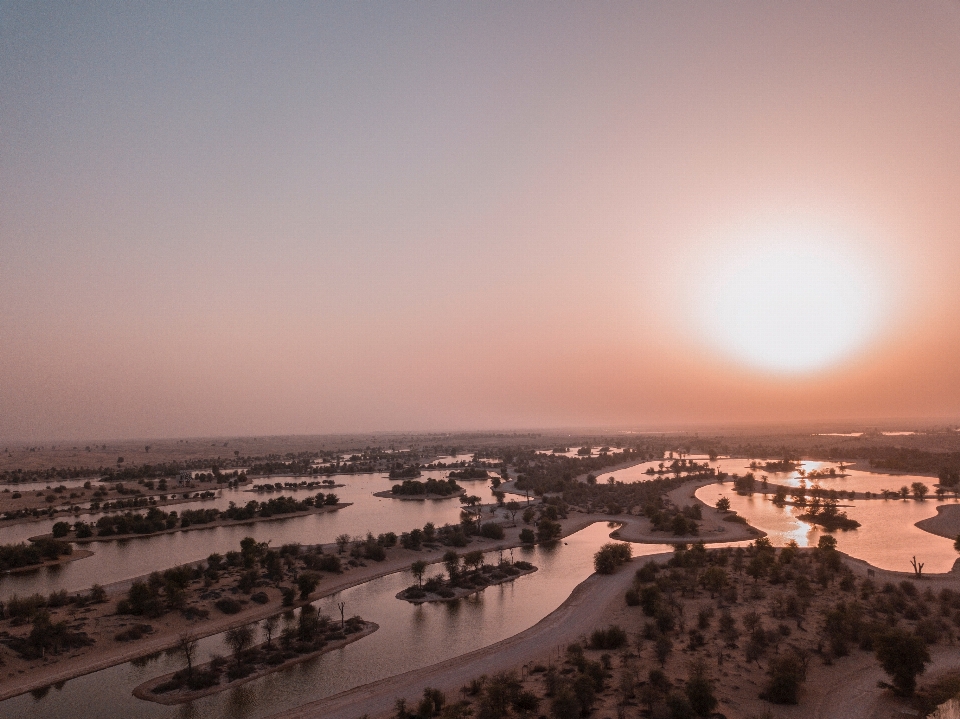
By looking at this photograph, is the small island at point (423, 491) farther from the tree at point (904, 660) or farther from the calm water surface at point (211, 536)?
the tree at point (904, 660)

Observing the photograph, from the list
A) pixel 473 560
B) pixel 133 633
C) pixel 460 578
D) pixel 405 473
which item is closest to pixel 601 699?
pixel 460 578

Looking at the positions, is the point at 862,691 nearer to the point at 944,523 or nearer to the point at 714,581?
the point at 714,581

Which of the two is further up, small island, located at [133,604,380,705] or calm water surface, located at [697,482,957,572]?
small island, located at [133,604,380,705]

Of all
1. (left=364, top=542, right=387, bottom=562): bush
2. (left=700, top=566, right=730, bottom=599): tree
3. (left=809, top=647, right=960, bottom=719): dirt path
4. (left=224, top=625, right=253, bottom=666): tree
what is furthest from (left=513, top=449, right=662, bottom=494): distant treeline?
(left=809, top=647, right=960, bottom=719): dirt path

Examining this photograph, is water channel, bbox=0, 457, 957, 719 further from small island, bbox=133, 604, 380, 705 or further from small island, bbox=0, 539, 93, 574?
small island, bbox=0, 539, 93, 574

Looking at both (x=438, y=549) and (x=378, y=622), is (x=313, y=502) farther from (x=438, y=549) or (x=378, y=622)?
(x=378, y=622)

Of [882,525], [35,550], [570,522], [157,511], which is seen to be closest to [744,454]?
[882,525]

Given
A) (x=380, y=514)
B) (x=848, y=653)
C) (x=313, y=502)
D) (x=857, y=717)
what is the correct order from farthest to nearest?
(x=313, y=502) < (x=380, y=514) < (x=848, y=653) < (x=857, y=717)

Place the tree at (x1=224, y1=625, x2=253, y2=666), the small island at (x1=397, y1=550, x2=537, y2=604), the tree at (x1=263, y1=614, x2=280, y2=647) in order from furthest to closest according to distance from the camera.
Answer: the small island at (x1=397, y1=550, x2=537, y2=604), the tree at (x1=263, y1=614, x2=280, y2=647), the tree at (x1=224, y1=625, x2=253, y2=666)
